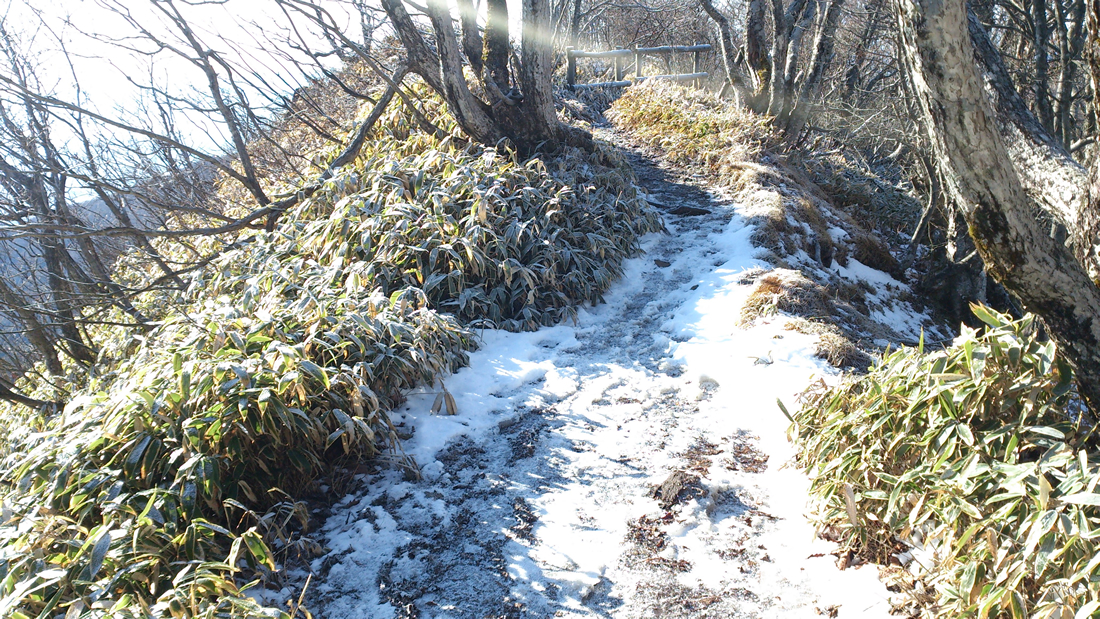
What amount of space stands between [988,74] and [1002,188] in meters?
0.80

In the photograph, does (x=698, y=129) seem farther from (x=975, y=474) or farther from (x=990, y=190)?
(x=975, y=474)

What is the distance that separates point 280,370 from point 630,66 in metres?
12.2

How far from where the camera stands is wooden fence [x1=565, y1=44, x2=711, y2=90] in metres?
11.5

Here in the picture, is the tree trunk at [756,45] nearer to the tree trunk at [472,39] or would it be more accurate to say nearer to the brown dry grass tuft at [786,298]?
the tree trunk at [472,39]

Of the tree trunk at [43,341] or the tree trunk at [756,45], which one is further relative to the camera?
the tree trunk at [756,45]

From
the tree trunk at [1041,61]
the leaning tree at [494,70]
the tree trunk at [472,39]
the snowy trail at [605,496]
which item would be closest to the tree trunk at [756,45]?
the tree trunk at [1041,61]

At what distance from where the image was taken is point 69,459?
250 cm

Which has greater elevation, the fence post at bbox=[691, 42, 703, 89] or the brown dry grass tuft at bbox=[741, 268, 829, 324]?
the fence post at bbox=[691, 42, 703, 89]

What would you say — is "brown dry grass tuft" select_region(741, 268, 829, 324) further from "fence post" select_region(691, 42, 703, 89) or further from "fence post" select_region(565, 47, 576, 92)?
"fence post" select_region(691, 42, 703, 89)

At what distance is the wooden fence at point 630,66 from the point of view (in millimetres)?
11453

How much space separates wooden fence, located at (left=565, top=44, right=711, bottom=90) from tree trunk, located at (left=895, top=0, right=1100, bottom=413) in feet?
31.6

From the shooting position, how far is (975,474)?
82.3 inches

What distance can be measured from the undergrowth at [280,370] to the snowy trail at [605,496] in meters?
0.25

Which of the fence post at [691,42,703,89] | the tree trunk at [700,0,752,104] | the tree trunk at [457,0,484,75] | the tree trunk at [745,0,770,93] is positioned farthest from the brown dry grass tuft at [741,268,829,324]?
the fence post at [691,42,703,89]
